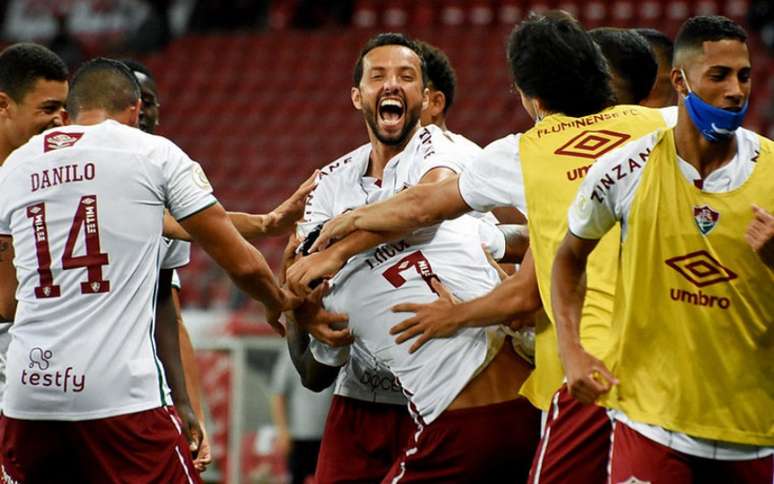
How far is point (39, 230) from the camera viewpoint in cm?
489

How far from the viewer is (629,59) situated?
5773 millimetres

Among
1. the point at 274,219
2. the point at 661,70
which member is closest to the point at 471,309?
the point at 274,219

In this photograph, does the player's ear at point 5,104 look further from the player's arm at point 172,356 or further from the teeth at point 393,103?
the teeth at point 393,103

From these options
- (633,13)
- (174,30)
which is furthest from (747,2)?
(174,30)

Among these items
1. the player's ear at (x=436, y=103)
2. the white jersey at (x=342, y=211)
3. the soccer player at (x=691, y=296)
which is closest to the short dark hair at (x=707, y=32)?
the soccer player at (x=691, y=296)

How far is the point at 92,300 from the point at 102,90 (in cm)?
90

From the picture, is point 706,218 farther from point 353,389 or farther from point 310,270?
point 353,389

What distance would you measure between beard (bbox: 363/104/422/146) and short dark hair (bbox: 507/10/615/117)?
2.83 ft

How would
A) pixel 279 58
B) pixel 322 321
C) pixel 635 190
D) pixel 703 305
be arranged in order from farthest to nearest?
pixel 279 58 → pixel 322 321 → pixel 635 190 → pixel 703 305

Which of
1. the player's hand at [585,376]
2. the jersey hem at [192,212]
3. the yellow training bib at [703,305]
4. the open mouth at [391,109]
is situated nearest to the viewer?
the yellow training bib at [703,305]

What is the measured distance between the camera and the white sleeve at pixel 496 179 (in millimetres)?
4715

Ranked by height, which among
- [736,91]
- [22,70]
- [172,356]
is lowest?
[172,356]

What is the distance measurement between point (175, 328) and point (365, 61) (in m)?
1.52

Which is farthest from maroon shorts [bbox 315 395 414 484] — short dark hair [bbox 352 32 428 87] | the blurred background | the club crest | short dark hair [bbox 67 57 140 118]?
the blurred background
